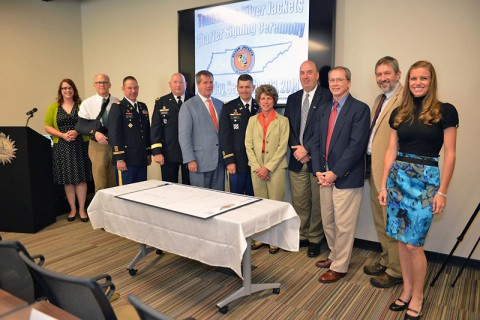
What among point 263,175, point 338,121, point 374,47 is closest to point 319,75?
point 374,47

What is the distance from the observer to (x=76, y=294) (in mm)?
1279

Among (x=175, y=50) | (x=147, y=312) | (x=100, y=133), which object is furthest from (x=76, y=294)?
(x=175, y=50)

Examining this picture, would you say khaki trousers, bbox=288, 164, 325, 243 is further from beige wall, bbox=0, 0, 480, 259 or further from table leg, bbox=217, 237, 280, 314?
table leg, bbox=217, 237, 280, 314

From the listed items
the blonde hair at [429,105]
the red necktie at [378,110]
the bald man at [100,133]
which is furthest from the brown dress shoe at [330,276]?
the bald man at [100,133]

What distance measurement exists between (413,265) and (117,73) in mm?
4800

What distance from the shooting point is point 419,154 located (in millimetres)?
2246

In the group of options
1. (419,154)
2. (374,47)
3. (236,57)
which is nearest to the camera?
(419,154)

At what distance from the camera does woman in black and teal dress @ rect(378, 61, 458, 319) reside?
7.08ft

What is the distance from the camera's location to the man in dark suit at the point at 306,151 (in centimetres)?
330

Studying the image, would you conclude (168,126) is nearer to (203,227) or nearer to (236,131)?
(236,131)

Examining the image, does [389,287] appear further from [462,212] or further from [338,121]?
[338,121]

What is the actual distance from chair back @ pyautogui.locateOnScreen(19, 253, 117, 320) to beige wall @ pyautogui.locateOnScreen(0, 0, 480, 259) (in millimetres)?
2957

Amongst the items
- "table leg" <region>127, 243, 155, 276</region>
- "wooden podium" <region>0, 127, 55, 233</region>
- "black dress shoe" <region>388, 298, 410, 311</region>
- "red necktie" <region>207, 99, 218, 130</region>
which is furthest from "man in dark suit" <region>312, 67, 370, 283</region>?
"wooden podium" <region>0, 127, 55, 233</region>

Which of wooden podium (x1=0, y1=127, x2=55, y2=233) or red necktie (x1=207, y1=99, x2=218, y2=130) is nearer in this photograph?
red necktie (x1=207, y1=99, x2=218, y2=130)
